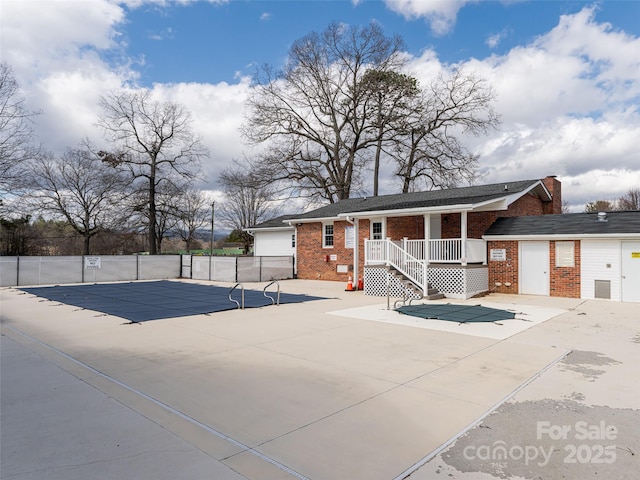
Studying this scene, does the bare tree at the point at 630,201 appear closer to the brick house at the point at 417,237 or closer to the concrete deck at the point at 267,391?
the brick house at the point at 417,237

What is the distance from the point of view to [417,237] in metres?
18.7

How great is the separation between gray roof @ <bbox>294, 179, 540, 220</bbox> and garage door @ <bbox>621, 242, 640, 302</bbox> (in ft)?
14.0

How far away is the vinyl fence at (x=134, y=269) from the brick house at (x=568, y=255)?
1141 cm

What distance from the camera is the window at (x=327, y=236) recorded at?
21938 mm

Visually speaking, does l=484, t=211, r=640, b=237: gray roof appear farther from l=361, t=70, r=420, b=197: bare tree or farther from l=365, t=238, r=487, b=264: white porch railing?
l=361, t=70, r=420, b=197: bare tree

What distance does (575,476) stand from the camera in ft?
10.1

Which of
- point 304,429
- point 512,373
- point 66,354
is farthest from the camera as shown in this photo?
point 66,354

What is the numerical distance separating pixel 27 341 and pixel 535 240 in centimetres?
1520

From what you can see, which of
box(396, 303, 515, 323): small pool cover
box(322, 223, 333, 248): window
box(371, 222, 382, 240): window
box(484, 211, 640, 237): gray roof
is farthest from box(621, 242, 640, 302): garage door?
box(322, 223, 333, 248): window

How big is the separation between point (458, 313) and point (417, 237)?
27.9ft

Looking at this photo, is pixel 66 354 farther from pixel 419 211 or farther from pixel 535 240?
pixel 535 240

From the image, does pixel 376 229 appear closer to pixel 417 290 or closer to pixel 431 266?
pixel 431 266

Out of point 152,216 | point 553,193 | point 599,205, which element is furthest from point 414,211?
point 599,205

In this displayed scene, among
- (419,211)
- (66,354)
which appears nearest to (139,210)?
(419,211)
